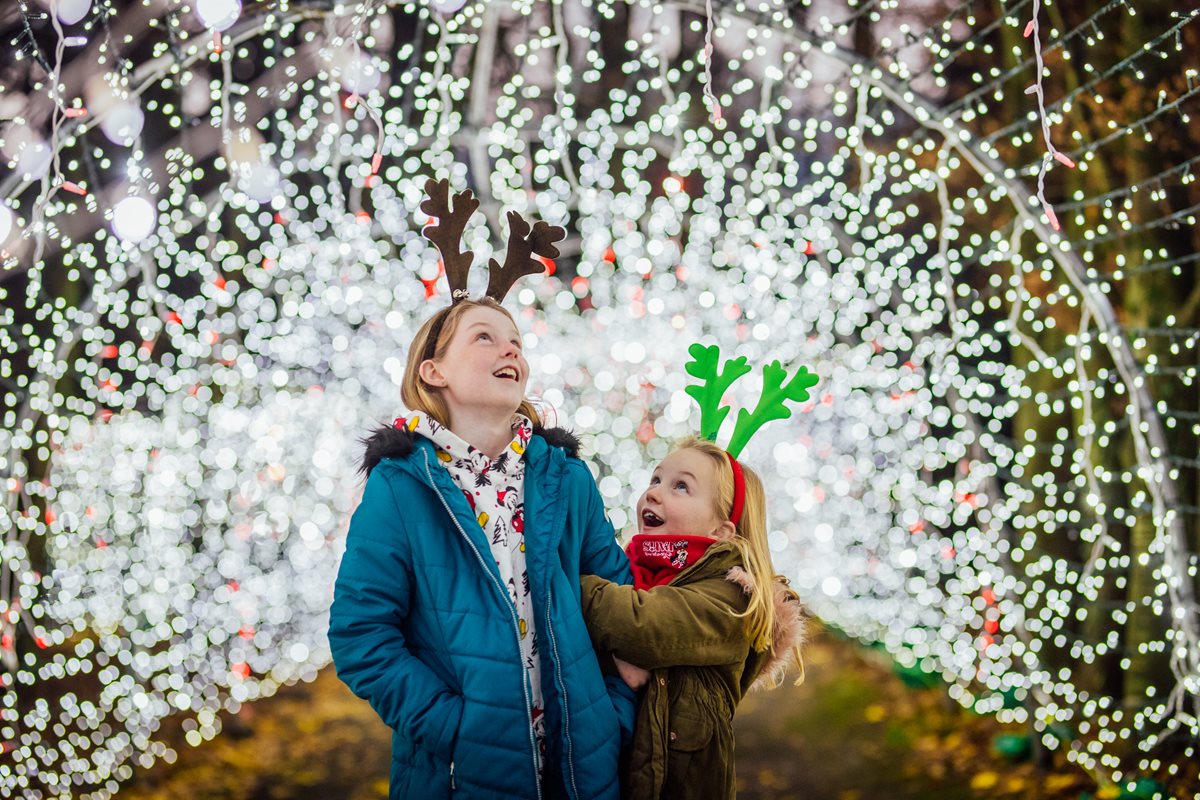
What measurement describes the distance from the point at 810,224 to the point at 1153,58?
64.3 inches

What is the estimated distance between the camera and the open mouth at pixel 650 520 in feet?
6.75

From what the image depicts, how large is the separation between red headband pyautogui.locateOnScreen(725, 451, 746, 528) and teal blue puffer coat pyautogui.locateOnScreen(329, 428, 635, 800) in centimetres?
46

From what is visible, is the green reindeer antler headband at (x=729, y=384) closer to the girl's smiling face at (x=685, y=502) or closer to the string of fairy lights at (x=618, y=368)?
the girl's smiling face at (x=685, y=502)

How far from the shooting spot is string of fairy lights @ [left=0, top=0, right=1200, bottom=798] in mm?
3559

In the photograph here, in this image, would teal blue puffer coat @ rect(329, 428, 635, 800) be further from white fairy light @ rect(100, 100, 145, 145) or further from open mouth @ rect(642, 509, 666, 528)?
white fairy light @ rect(100, 100, 145, 145)

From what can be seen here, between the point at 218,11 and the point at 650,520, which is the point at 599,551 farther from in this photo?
the point at 218,11

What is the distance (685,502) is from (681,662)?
0.38m

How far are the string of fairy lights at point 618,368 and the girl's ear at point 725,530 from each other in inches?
63.4

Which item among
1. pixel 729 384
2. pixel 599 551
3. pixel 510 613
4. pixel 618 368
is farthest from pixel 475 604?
pixel 618 368

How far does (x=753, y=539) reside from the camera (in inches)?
81.6

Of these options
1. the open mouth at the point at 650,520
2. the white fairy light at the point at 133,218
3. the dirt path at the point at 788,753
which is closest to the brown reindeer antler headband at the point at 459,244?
the open mouth at the point at 650,520

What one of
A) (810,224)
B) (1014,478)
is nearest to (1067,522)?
(1014,478)

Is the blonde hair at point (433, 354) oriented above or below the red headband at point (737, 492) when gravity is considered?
above

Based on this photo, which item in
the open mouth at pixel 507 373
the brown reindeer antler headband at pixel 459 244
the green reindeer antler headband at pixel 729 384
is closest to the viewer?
the open mouth at pixel 507 373
